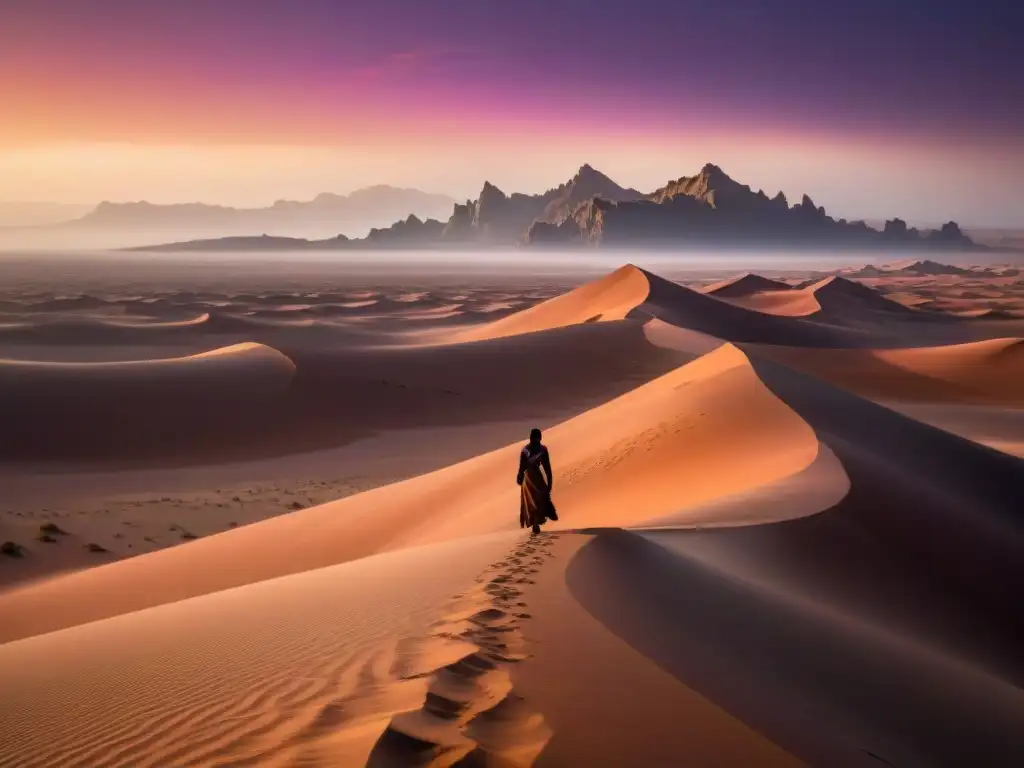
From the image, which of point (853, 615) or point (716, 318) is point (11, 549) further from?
point (716, 318)

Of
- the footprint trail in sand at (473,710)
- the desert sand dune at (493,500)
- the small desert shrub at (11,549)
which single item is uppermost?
the footprint trail in sand at (473,710)

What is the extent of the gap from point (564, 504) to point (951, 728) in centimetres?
712

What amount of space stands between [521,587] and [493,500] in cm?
665

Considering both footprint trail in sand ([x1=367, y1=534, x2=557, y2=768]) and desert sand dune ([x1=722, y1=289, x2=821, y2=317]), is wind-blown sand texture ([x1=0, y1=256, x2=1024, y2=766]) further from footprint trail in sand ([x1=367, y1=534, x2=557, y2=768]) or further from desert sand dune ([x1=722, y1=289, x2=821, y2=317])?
desert sand dune ([x1=722, y1=289, x2=821, y2=317])

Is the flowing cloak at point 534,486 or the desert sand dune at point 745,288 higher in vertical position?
the flowing cloak at point 534,486

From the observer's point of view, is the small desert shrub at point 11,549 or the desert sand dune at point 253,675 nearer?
the desert sand dune at point 253,675

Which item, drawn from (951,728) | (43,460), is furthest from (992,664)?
(43,460)

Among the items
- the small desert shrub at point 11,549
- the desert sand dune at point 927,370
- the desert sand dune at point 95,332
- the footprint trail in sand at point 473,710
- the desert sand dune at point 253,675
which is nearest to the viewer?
the footprint trail in sand at point 473,710

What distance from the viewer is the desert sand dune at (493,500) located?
10.3 metres

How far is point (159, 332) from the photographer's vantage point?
55312 mm

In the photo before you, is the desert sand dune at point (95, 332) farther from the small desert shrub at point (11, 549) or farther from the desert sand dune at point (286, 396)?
the small desert shrub at point (11, 549)

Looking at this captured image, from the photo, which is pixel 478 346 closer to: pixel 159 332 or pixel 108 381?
pixel 108 381

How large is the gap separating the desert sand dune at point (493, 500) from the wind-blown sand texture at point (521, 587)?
0.24ft

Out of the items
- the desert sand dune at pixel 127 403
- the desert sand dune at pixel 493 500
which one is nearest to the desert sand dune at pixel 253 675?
the desert sand dune at pixel 493 500
